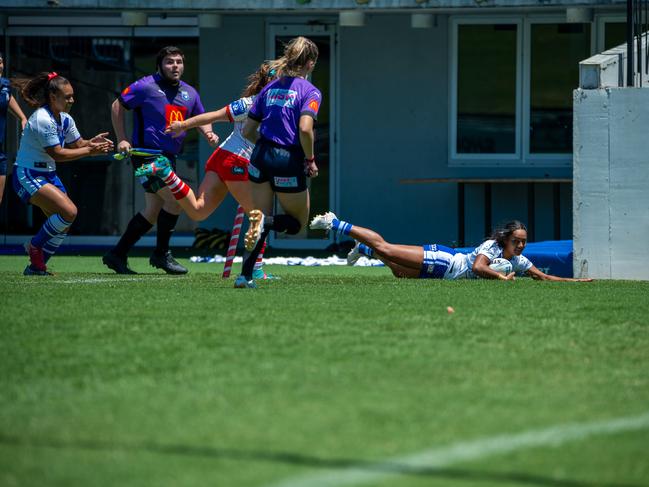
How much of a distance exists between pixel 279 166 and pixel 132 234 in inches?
111

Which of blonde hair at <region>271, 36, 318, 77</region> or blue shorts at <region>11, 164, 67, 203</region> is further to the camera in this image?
blue shorts at <region>11, 164, 67, 203</region>

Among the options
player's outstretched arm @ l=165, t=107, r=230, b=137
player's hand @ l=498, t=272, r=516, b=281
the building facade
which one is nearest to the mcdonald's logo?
player's outstretched arm @ l=165, t=107, r=230, b=137

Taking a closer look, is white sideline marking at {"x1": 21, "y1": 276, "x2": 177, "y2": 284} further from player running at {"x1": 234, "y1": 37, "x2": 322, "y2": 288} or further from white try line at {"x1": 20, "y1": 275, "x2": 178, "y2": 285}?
player running at {"x1": 234, "y1": 37, "x2": 322, "y2": 288}

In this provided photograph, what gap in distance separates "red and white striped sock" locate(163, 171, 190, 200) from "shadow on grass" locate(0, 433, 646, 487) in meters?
5.92

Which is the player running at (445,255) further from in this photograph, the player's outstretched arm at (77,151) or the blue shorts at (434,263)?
the player's outstretched arm at (77,151)

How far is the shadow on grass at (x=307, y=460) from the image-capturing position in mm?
3783

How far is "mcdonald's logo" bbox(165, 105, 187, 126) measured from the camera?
10992 mm

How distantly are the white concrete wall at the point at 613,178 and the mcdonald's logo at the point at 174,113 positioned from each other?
354 centimetres

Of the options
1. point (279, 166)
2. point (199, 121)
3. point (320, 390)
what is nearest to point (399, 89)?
point (199, 121)

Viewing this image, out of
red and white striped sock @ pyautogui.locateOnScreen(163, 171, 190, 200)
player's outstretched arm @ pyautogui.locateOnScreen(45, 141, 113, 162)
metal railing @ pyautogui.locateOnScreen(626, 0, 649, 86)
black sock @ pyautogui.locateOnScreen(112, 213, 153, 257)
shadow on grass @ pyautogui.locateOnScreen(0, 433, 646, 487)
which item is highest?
metal railing @ pyautogui.locateOnScreen(626, 0, 649, 86)

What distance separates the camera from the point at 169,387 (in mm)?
5102

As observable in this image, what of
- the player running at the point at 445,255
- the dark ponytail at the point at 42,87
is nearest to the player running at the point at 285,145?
the player running at the point at 445,255

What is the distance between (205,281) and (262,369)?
4.67 m

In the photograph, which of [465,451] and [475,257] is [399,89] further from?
[465,451]
